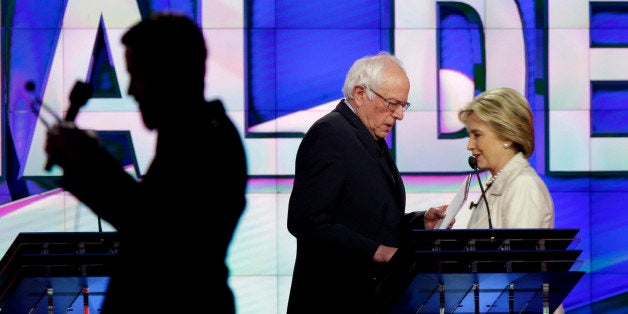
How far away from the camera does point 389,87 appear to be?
4.23 m

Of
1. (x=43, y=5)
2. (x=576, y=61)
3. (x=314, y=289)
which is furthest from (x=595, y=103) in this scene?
(x=314, y=289)

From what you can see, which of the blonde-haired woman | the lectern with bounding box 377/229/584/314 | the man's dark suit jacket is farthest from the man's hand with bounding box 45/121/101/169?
the blonde-haired woman

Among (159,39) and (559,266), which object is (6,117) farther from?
(159,39)

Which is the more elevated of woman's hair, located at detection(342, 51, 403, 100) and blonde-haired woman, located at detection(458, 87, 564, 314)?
woman's hair, located at detection(342, 51, 403, 100)

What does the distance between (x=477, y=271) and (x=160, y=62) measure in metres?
1.53

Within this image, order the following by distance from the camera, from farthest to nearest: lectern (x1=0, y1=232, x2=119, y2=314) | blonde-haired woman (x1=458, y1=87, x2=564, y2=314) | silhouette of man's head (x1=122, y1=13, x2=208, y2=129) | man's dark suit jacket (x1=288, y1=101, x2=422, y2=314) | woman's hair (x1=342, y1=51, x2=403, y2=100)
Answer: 1. blonde-haired woman (x1=458, y1=87, x2=564, y2=314)
2. woman's hair (x1=342, y1=51, x2=403, y2=100)
3. man's dark suit jacket (x1=288, y1=101, x2=422, y2=314)
4. lectern (x1=0, y1=232, x2=119, y2=314)
5. silhouette of man's head (x1=122, y1=13, x2=208, y2=129)

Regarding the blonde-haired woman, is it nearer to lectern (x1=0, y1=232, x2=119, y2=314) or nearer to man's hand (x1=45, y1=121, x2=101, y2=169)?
lectern (x1=0, y1=232, x2=119, y2=314)

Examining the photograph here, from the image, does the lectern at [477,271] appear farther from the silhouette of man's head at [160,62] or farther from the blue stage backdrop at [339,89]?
the blue stage backdrop at [339,89]

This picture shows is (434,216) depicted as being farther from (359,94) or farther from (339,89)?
(339,89)

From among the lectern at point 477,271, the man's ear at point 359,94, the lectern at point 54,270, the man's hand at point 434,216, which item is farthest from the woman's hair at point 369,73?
the lectern at point 54,270

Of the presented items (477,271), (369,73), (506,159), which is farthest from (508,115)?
(477,271)

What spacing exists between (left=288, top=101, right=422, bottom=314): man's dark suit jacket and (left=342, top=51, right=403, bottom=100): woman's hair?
17 centimetres

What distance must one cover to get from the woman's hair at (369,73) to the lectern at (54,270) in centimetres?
112

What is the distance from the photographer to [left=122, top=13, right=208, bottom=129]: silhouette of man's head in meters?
2.36
